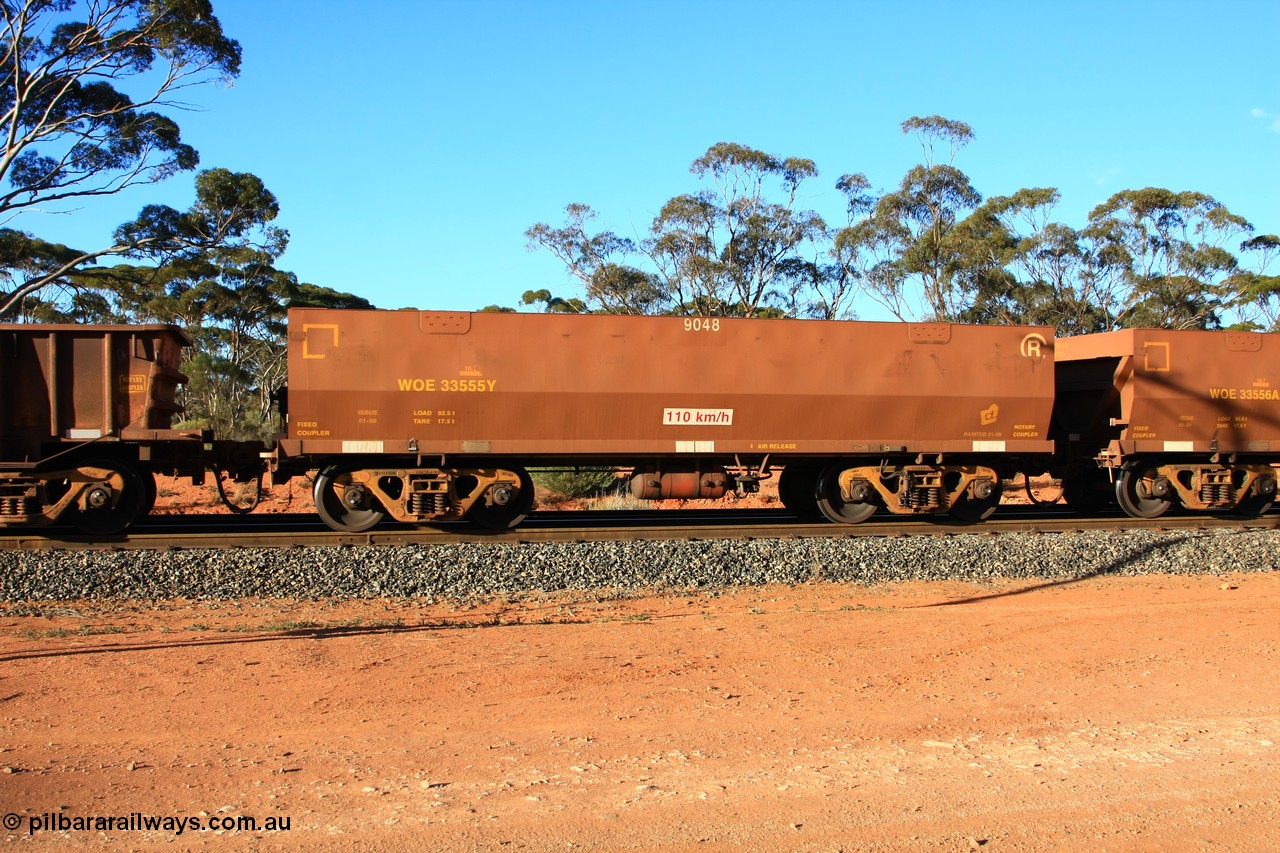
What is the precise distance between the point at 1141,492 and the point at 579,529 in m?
8.58

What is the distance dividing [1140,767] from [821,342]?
870 cm

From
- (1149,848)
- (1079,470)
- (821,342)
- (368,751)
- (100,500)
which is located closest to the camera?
(1149,848)

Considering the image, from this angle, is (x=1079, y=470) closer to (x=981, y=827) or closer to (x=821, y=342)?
(x=821, y=342)

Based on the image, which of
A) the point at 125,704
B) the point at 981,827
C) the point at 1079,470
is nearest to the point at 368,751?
the point at 125,704

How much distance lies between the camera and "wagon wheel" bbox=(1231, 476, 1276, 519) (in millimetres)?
14633

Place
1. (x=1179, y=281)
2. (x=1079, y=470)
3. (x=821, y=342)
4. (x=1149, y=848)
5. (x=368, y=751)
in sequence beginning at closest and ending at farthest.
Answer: (x=1149, y=848), (x=368, y=751), (x=821, y=342), (x=1079, y=470), (x=1179, y=281)

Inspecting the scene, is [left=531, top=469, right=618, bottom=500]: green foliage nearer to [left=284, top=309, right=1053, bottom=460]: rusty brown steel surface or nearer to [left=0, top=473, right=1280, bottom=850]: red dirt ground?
[left=284, top=309, right=1053, bottom=460]: rusty brown steel surface

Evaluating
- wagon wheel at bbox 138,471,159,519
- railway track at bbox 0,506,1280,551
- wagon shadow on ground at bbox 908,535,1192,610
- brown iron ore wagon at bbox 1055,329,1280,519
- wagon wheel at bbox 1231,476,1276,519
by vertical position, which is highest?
brown iron ore wagon at bbox 1055,329,1280,519

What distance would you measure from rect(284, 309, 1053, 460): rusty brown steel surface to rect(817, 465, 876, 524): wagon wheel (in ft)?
2.29

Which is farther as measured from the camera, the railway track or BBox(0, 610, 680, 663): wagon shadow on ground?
the railway track

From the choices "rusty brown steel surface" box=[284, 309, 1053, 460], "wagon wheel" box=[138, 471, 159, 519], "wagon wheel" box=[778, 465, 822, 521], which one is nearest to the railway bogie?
"rusty brown steel surface" box=[284, 309, 1053, 460]

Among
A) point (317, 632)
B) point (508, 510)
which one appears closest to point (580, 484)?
point (508, 510)

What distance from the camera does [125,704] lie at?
19.0ft

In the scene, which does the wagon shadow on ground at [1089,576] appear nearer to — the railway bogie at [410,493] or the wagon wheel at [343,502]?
the railway bogie at [410,493]
